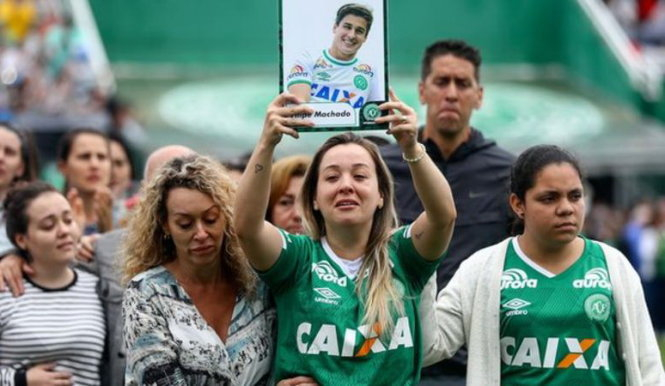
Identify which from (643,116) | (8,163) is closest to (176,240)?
(8,163)

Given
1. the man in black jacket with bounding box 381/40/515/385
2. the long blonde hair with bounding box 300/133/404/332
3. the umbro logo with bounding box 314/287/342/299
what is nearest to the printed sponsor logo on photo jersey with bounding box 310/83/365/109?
the long blonde hair with bounding box 300/133/404/332

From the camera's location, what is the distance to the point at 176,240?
5.72 meters

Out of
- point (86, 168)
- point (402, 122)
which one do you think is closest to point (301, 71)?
point (402, 122)

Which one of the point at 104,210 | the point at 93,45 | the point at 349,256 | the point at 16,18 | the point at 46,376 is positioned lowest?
the point at 46,376

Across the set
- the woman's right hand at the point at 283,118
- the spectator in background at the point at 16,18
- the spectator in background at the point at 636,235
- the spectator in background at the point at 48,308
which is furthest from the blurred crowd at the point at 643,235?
the woman's right hand at the point at 283,118

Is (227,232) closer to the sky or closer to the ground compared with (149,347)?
closer to the sky

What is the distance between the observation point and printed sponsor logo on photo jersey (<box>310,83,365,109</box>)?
212 inches

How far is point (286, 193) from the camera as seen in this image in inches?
283

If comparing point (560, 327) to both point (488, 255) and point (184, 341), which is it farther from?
point (184, 341)

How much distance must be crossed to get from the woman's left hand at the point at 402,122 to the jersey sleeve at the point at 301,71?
1.00 ft

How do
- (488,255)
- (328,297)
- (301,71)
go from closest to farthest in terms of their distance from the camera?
1. (301,71)
2. (328,297)
3. (488,255)

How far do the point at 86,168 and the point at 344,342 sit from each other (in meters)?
3.41

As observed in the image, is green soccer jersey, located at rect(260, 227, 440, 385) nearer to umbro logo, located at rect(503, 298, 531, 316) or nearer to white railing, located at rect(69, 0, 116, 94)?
umbro logo, located at rect(503, 298, 531, 316)

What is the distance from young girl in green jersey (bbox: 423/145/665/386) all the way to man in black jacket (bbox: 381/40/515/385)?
95 centimetres
